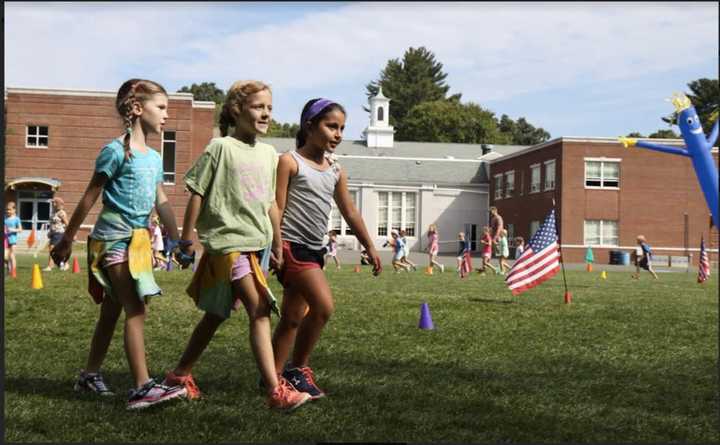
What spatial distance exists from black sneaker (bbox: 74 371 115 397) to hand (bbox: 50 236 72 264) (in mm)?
873

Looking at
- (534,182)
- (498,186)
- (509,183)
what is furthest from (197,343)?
(498,186)

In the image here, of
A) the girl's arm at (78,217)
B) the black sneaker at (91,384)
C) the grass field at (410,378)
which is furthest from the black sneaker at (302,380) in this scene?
the girl's arm at (78,217)

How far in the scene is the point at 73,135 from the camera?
4728 cm

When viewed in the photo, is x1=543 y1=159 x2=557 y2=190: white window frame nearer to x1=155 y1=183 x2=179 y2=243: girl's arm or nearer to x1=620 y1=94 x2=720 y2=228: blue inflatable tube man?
x1=155 y1=183 x2=179 y2=243: girl's arm

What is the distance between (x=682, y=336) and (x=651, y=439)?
16.8 feet

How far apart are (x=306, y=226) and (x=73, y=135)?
147ft

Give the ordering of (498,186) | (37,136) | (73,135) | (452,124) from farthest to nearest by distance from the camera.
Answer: (452,124)
(498,186)
(37,136)
(73,135)

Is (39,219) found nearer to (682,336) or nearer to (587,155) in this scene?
(587,155)

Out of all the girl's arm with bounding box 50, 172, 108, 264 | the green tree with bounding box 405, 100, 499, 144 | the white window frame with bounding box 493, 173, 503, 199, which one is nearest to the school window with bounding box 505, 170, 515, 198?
the white window frame with bounding box 493, 173, 503, 199

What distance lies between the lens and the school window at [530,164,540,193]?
177 ft

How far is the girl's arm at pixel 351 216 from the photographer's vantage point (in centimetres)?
562

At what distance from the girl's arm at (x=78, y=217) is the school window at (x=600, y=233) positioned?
155ft

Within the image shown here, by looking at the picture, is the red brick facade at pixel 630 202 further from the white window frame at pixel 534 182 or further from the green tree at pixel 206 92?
the green tree at pixel 206 92

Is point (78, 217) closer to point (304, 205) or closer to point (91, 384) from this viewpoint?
point (91, 384)
